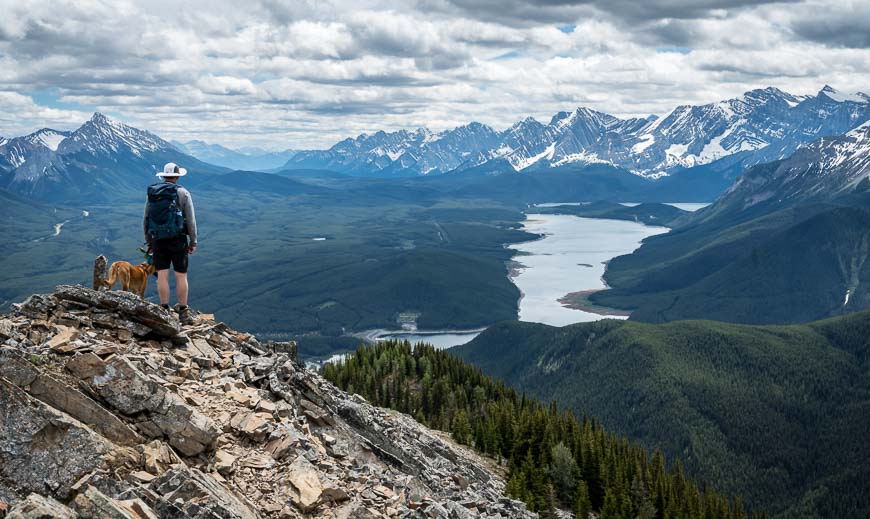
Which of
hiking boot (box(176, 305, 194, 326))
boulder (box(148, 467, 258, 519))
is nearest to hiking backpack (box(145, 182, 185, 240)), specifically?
hiking boot (box(176, 305, 194, 326))

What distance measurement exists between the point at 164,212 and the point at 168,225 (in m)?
0.49

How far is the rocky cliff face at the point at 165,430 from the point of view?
18.6 meters

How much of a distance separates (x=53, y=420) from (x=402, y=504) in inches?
407

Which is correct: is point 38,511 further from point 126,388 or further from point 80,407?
point 126,388

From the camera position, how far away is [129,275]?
3056cm

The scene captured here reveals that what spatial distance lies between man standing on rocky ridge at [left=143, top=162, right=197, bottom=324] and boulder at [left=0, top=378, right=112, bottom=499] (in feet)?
31.5

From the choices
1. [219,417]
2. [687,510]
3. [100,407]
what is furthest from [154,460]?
[687,510]

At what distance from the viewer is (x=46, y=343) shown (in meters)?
22.1

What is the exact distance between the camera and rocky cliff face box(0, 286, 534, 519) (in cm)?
1856

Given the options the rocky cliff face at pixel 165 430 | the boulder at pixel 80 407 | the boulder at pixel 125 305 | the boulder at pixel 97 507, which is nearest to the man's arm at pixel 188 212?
the rocky cliff face at pixel 165 430

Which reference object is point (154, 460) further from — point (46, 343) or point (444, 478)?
point (444, 478)

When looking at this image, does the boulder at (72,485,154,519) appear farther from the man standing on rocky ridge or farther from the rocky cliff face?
the man standing on rocky ridge

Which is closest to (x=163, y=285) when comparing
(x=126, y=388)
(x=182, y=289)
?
(x=182, y=289)

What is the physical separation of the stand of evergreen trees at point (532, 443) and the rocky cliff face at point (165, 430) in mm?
21415
